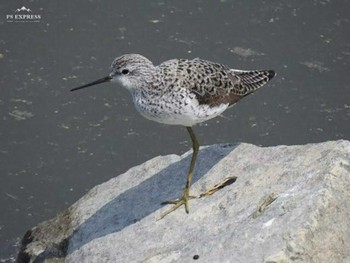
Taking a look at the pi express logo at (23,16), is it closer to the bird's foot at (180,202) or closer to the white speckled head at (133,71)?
the white speckled head at (133,71)

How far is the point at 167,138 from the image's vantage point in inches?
341

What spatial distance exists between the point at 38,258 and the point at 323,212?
2.68 m

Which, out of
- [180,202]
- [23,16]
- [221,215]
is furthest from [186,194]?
[23,16]

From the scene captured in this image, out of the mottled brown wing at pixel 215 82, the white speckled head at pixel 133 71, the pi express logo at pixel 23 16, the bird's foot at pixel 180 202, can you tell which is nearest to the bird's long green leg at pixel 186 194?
the bird's foot at pixel 180 202

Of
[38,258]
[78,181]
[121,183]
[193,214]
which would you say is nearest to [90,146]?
[78,181]

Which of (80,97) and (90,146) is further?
(80,97)

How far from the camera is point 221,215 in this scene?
241 inches

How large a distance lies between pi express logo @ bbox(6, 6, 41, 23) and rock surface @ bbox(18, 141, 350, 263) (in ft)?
11.8

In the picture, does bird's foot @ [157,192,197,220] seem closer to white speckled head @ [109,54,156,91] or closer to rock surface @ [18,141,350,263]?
rock surface @ [18,141,350,263]

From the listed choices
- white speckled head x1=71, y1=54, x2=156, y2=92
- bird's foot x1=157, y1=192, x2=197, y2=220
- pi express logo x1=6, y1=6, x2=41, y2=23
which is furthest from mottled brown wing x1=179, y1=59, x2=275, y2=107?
pi express logo x1=6, y1=6, x2=41, y2=23

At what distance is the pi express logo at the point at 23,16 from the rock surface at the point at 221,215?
3601 mm

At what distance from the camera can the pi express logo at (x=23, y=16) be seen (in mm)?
10258

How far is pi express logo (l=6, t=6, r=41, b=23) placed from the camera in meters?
10.3

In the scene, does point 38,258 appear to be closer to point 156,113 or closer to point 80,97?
point 156,113
